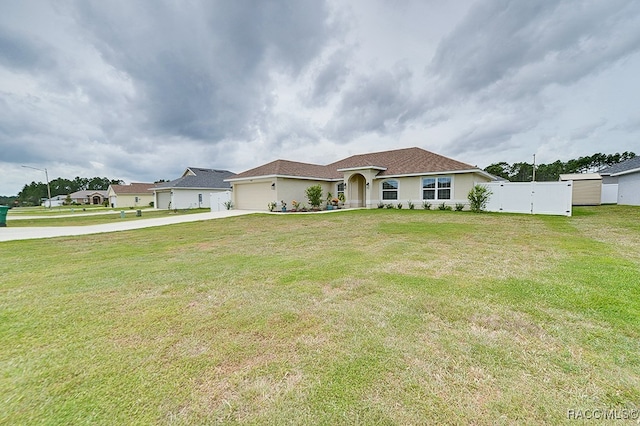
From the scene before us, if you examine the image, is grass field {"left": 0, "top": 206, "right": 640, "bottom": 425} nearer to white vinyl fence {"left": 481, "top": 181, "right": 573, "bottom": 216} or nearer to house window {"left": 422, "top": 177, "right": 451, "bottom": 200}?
white vinyl fence {"left": 481, "top": 181, "right": 573, "bottom": 216}

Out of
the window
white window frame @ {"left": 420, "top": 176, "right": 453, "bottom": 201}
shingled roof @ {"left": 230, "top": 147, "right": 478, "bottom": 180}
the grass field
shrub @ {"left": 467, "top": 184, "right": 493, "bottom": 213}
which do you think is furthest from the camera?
the window

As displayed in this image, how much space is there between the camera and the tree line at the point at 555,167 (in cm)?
5231

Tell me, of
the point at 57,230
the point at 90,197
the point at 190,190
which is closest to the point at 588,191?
the point at 57,230

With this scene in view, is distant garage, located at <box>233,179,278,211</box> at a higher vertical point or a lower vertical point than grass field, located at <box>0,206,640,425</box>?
higher

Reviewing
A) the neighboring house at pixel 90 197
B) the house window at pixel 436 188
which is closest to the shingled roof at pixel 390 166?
the house window at pixel 436 188

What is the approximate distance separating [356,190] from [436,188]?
22.9 feet

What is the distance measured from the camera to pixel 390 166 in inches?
863

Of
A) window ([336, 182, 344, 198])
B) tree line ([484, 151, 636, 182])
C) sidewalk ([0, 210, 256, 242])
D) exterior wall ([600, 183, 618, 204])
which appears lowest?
sidewalk ([0, 210, 256, 242])

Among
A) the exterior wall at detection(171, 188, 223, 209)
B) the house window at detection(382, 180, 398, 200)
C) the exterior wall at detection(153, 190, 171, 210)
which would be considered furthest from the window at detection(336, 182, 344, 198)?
the exterior wall at detection(153, 190, 171, 210)

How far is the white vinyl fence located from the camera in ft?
48.4

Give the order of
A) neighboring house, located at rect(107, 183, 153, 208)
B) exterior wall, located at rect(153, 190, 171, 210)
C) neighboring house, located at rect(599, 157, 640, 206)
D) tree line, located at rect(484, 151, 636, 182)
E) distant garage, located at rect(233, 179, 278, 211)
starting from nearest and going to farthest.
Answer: neighboring house, located at rect(599, 157, 640, 206), distant garage, located at rect(233, 179, 278, 211), exterior wall, located at rect(153, 190, 171, 210), neighboring house, located at rect(107, 183, 153, 208), tree line, located at rect(484, 151, 636, 182)

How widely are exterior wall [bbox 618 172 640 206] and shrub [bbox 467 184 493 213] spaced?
12734mm

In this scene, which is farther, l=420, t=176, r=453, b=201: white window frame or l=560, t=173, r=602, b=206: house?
l=560, t=173, r=602, b=206: house

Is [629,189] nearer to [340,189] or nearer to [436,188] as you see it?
[436,188]
